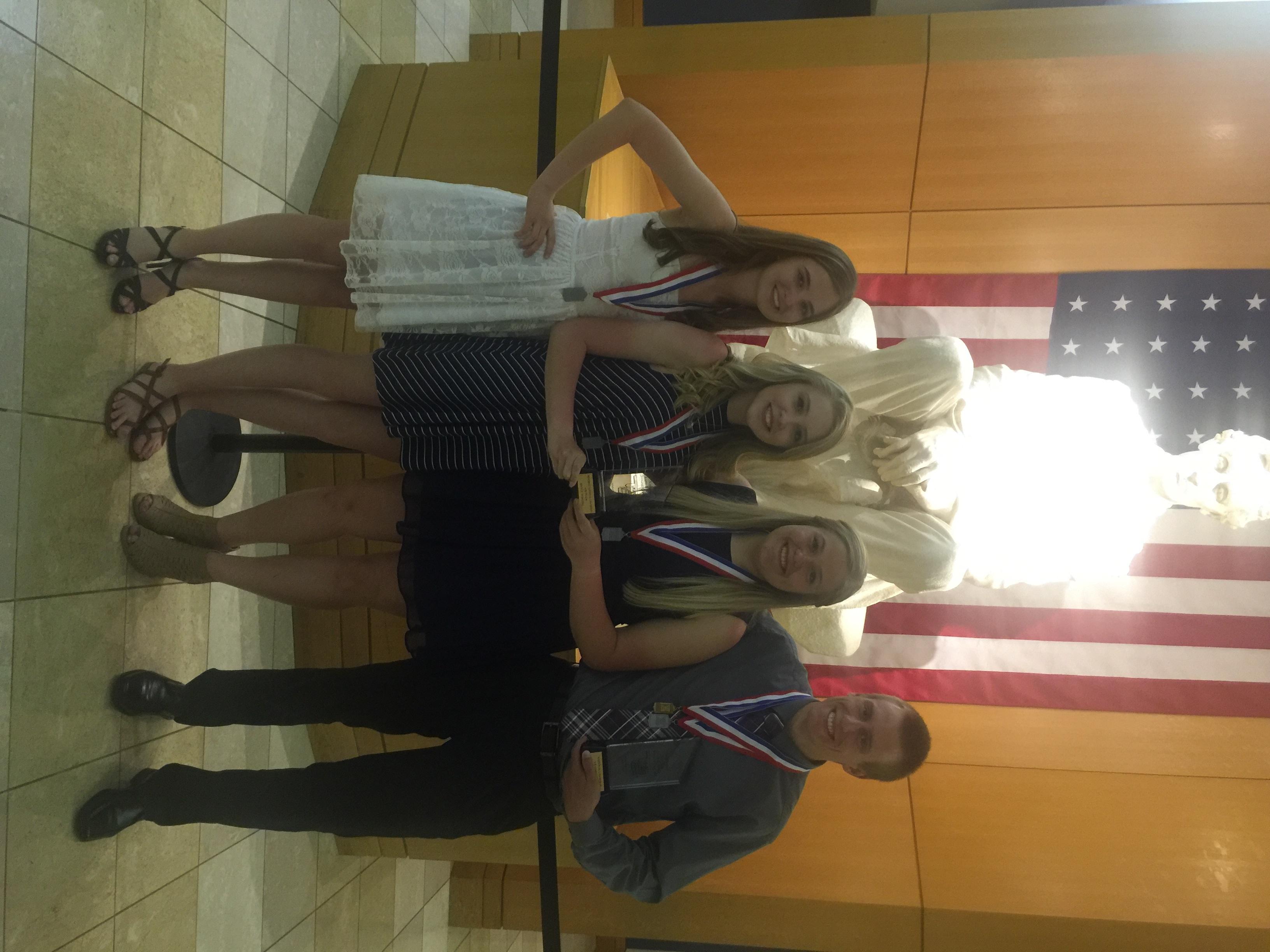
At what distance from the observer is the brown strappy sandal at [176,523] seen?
205 centimetres

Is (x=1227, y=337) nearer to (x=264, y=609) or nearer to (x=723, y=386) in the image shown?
(x=723, y=386)

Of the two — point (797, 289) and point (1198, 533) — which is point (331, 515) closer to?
point (797, 289)

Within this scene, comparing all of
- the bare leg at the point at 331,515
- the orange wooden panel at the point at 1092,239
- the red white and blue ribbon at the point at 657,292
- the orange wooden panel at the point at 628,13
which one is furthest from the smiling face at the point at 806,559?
the orange wooden panel at the point at 628,13

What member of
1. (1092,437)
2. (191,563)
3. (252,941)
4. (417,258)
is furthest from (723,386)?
(252,941)

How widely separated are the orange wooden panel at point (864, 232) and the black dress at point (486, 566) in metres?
1.99

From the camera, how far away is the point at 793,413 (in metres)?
1.66

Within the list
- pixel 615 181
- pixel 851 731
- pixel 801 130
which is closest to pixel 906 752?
pixel 851 731

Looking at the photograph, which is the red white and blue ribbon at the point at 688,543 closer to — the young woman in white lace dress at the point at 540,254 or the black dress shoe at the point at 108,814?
the young woman in white lace dress at the point at 540,254

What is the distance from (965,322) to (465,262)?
2.31m

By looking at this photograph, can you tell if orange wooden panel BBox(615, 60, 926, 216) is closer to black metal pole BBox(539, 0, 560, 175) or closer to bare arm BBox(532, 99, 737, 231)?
black metal pole BBox(539, 0, 560, 175)

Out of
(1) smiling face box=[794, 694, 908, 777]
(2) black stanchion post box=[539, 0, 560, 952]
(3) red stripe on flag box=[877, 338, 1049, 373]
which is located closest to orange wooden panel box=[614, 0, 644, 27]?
(3) red stripe on flag box=[877, 338, 1049, 373]

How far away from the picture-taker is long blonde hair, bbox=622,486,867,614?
1669 mm

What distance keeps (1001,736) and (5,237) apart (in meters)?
3.50

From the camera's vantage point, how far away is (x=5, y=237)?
5.66 ft
